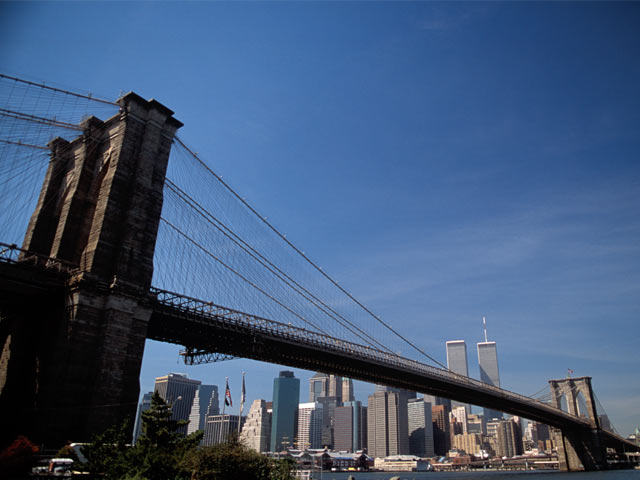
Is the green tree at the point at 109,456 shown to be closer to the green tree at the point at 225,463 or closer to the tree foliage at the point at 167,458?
the tree foliage at the point at 167,458

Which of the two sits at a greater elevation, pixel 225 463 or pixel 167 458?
pixel 167 458

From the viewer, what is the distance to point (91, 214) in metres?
37.9

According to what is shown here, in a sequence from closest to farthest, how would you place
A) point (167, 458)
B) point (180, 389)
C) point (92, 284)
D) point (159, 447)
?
point (167, 458)
point (159, 447)
point (92, 284)
point (180, 389)

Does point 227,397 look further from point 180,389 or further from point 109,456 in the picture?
point 180,389

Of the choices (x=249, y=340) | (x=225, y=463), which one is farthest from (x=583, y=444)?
(x=225, y=463)

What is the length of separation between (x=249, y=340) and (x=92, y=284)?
63.8 feet

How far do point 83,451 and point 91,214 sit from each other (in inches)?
799

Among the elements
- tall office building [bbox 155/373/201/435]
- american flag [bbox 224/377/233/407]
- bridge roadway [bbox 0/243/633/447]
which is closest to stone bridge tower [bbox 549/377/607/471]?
bridge roadway [bbox 0/243/633/447]

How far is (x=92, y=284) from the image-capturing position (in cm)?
3222

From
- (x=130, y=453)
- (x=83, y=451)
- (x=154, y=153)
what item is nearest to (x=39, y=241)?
(x=154, y=153)

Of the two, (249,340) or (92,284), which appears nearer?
(92,284)

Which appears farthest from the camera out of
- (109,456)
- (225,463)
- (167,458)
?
(109,456)

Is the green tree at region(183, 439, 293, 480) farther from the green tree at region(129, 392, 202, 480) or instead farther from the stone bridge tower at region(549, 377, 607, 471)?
the stone bridge tower at region(549, 377, 607, 471)

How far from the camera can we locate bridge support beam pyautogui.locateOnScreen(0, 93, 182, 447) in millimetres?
30172
